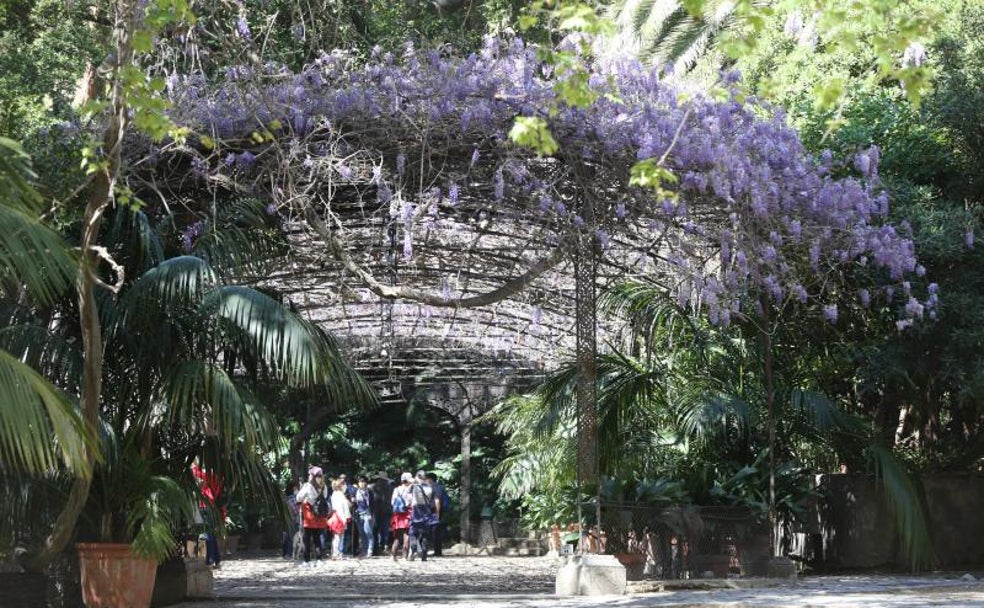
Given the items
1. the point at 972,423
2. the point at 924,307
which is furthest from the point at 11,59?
the point at 972,423

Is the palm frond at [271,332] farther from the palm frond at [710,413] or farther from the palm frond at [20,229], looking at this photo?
the palm frond at [710,413]

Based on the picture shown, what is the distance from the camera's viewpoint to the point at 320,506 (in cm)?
1836

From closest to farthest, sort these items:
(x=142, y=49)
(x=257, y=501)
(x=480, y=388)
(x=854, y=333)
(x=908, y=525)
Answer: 1. (x=142, y=49)
2. (x=257, y=501)
3. (x=908, y=525)
4. (x=854, y=333)
5. (x=480, y=388)

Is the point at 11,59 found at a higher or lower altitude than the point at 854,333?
higher

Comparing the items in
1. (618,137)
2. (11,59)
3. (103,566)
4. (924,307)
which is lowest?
(103,566)

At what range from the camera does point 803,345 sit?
1445 centimetres

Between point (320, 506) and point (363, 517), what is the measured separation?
3.88 meters

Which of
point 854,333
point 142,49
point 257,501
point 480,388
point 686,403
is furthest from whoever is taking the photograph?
point 480,388

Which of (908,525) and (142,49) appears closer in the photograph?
(142,49)

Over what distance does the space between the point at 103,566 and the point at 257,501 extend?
4.28 ft

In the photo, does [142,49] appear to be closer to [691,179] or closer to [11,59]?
[691,179]

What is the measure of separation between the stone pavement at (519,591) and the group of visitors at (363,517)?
160 centimetres

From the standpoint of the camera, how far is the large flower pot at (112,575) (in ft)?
32.1

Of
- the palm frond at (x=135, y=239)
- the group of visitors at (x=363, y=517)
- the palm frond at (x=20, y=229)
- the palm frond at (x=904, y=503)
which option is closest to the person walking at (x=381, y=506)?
the group of visitors at (x=363, y=517)
